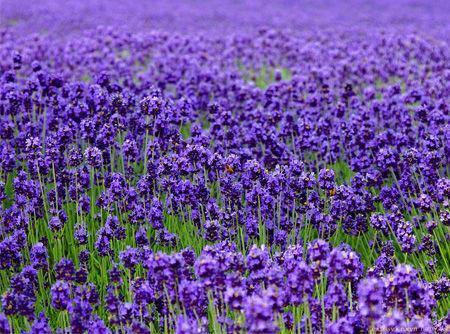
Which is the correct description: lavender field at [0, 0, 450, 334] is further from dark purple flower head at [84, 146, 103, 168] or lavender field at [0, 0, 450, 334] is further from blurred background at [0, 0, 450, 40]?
blurred background at [0, 0, 450, 40]

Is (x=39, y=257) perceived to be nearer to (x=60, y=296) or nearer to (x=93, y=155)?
(x=60, y=296)

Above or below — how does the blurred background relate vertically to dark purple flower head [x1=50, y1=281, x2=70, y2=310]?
above

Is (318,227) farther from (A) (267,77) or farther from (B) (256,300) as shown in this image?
(A) (267,77)

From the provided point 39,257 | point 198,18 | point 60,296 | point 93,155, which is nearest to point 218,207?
point 93,155

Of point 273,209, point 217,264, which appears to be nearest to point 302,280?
point 217,264

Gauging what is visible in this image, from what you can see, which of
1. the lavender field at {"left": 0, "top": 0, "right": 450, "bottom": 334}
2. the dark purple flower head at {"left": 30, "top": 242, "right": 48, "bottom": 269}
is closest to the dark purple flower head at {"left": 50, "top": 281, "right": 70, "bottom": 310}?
the lavender field at {"left": 0, "top": 0, "right": 450, "bottom": 334}

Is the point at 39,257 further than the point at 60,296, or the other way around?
the point at 39,257

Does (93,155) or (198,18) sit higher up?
(198,18)

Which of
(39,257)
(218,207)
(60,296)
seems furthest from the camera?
(218,207)

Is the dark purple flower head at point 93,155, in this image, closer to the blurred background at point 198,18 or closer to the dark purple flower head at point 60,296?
the dark purple flower head at point 60,296
